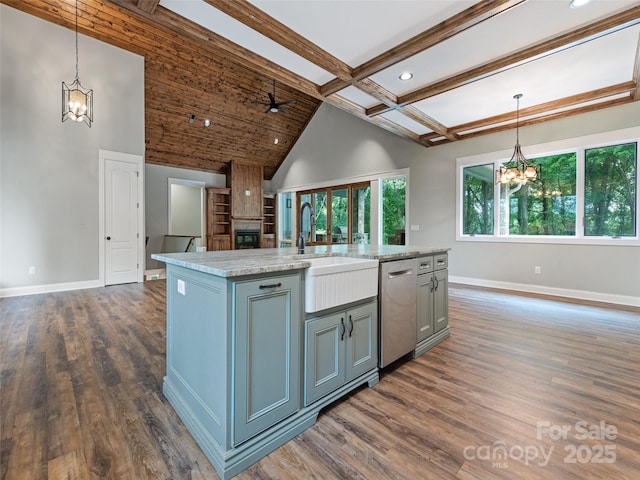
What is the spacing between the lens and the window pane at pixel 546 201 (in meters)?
4.76

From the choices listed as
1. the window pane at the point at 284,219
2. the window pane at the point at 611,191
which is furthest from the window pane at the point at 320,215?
the window pane at the point at 611,191

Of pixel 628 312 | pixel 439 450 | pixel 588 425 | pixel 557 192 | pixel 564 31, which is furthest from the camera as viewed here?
pixel 557 192

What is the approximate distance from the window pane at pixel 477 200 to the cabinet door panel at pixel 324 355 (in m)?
4.86

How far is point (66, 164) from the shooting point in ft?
16.5

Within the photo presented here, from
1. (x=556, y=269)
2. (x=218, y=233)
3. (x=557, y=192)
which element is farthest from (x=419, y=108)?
(x=218, y=233)

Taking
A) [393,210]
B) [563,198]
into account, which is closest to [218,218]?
[393,210]

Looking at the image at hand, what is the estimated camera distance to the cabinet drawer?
278 cm

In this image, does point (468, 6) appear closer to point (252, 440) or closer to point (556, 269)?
point (252, 440)

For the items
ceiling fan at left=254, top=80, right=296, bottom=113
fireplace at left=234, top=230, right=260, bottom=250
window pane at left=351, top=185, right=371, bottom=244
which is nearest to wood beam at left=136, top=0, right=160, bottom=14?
ceiling fan at left=254, top=80, right=296, bottom=113

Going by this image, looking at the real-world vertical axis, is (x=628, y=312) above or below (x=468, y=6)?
below

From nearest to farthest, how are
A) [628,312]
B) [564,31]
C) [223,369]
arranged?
[223,369] < [564,31] < [628,312]

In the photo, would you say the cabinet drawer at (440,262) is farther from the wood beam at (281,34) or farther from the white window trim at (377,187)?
the white window trim at (377,187)

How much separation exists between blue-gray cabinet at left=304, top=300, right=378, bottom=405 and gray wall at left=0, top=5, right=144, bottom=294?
5429 mm

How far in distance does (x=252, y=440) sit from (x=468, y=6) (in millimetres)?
3486
